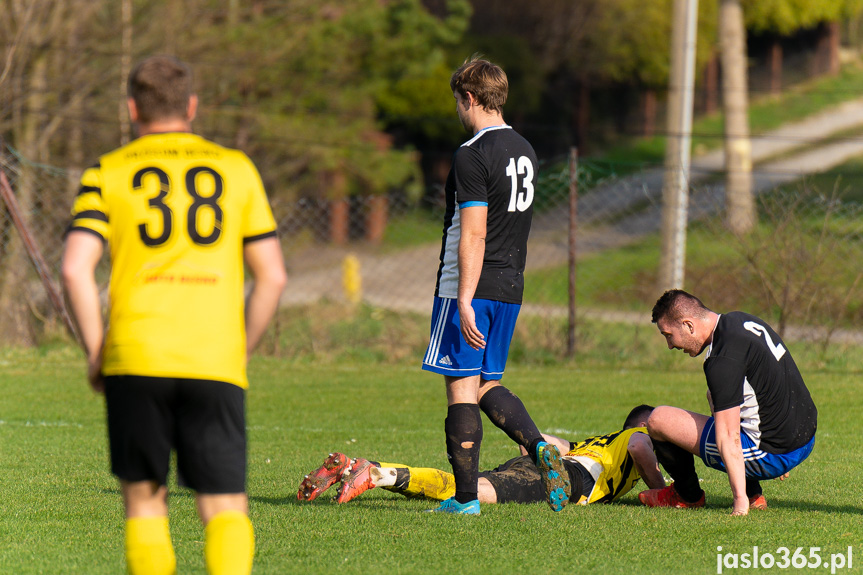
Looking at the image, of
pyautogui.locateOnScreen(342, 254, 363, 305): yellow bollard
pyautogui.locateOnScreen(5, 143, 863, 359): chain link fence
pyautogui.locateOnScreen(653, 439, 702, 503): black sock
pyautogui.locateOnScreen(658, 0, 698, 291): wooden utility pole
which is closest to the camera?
pyautogui.locateOnScreen(653, 439, 702, 503): black sock

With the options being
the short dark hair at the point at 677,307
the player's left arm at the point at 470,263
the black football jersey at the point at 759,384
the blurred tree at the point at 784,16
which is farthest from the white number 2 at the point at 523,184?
the blurred tree at the point at 784,16

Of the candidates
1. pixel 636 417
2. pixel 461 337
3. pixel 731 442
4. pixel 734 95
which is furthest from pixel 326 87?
pixel 731 442

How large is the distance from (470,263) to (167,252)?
1.84 meters

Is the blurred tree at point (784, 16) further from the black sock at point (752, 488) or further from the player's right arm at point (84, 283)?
the player's right arm at point (84, 283)

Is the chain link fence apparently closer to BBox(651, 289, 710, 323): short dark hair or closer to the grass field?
the grass field

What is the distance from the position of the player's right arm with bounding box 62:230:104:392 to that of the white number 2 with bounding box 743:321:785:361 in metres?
3.11

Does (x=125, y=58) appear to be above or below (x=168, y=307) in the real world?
above

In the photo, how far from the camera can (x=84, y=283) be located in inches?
114

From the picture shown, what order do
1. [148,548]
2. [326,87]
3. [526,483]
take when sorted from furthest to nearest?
[326,87] → [526,483] → [148,548]

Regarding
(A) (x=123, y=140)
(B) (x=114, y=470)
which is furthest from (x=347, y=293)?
(B) (x=114, y=470)

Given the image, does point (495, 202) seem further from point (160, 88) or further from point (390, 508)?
point (160, 88)

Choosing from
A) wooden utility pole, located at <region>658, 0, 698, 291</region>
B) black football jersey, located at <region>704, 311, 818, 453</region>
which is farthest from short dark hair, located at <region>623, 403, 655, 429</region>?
wooden utility pole, located at <region>658, 0, 698, 291</region>

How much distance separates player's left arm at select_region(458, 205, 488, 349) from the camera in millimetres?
4484

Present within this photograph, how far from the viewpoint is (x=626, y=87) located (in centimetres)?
3969
